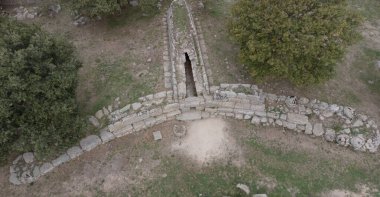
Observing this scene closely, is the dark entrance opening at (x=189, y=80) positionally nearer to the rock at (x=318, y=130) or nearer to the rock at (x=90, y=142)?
the rock at (x=90, y=142)

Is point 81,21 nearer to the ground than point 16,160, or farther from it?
farther from it

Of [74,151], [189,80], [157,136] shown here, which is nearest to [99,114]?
[74,151]

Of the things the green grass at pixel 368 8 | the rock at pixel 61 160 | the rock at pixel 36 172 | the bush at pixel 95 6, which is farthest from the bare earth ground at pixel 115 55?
the green grass at pixel 368 8

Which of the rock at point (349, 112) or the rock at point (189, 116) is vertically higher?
the rock at point (349, 112)

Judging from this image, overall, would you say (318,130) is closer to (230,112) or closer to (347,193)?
(347,193)

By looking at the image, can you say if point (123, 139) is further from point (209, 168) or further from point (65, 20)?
point (65, 20)

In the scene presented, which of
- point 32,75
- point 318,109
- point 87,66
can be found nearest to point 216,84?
point 318,109
